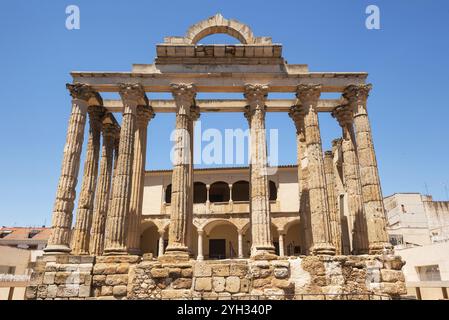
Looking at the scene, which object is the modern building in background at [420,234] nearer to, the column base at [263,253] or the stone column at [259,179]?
the column base at [263,253]

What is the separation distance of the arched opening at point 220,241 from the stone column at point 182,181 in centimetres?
1554

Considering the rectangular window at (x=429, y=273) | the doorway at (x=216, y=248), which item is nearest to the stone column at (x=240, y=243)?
the doorway at (x=216, y=248)

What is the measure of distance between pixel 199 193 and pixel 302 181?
1537 centimetres

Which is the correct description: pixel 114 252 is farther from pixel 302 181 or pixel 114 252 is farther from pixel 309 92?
pixel 309 92

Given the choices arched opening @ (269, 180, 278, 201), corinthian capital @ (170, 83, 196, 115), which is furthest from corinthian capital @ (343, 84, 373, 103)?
arched opening @ (269, 180, 278, 201)

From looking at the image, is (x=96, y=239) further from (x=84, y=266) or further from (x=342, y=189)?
(x=342, y=189)

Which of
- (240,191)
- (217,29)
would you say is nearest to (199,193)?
(240,191)

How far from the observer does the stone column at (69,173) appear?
13438 millimetres

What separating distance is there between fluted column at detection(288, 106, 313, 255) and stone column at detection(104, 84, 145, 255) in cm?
788

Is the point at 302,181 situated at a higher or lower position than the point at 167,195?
lower

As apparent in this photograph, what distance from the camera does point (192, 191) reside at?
1539cm

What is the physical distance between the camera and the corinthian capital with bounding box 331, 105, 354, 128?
1698 centimetres
